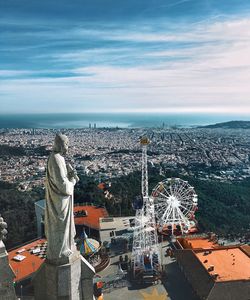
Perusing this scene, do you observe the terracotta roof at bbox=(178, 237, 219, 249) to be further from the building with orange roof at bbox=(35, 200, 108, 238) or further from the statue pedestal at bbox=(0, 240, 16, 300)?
the statue pedestal at bbox=(0, 240, 16, 300)

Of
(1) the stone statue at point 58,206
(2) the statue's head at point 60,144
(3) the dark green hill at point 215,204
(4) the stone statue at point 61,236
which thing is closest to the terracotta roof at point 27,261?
(3) the dark green hill at point 215,204

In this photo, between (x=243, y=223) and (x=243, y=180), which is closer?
Answer: (x=243, y=223)

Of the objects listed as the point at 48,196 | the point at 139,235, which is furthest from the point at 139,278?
the point at 48,196

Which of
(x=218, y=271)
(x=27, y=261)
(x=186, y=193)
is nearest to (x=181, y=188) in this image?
(x=186, y=193)

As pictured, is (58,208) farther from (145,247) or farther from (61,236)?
(145,247)

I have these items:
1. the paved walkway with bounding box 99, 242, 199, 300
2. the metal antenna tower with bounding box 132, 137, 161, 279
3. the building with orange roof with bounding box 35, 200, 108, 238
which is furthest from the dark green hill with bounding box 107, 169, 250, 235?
the paved walkway with bounding box 99, 242, 199, 300

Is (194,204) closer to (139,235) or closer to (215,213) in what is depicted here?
(139,235)

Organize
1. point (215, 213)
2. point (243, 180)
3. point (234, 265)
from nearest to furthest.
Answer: point (234, 265) < point (215, 213) < point (243, 180)
